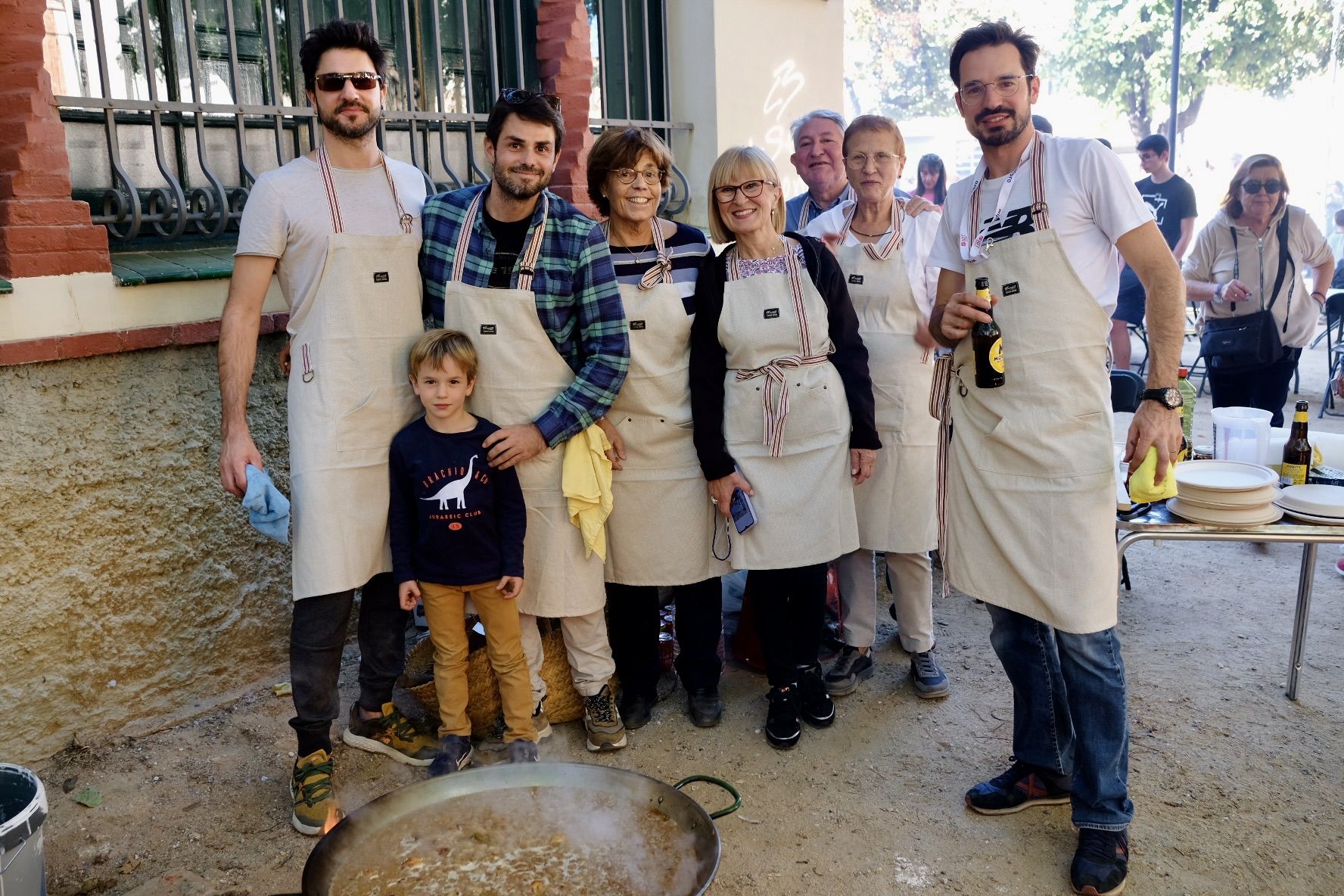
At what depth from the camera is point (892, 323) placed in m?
3.87

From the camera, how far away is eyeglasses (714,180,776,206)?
3.46 m

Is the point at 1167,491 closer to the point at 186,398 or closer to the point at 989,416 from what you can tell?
the point at 989,416

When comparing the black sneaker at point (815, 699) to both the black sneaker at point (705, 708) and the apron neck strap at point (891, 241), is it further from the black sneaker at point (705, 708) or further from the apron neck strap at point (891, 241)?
the apron neck strap at point (891, 241)

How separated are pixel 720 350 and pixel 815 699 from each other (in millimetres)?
1339

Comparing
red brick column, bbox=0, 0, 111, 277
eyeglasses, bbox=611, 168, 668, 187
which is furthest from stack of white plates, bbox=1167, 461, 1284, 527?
red brick column, bbox=0, 0, 111, 277

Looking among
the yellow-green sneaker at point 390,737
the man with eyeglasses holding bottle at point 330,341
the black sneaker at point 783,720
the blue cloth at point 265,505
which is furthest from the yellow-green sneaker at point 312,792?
the black sneaker at point 783,720

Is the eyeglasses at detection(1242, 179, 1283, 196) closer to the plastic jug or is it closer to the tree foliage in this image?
the plastic jug

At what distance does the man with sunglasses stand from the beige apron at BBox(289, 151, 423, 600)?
161 millimetres

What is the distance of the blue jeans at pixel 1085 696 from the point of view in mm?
2836

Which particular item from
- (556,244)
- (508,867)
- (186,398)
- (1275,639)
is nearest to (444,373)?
(556,244)

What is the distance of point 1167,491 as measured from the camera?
3.03 metres

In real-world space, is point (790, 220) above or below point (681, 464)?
above

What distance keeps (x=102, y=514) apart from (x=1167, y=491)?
3.42m

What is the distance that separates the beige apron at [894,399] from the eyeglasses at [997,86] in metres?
1.03
